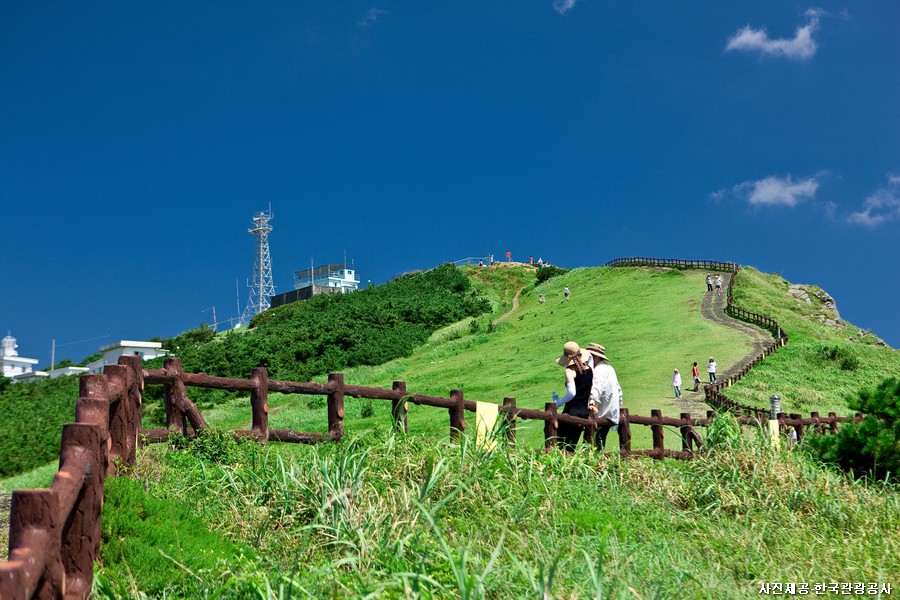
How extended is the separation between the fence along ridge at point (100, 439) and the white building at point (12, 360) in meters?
104

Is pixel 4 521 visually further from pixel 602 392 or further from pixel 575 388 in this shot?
pixel 602 392

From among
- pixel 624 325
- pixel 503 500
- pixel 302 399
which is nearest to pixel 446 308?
pixel 624 325

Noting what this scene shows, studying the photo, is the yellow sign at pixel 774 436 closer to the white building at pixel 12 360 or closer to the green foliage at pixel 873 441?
the green foliage at pixel 873 441

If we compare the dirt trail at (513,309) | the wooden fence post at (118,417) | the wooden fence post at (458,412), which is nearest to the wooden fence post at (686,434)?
the wooden fence post at (458,412)

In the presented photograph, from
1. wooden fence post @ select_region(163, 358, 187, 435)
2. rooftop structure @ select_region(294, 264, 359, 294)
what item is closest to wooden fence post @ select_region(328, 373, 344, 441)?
wooden fence post @ select_region(163, 358, 187, 435)

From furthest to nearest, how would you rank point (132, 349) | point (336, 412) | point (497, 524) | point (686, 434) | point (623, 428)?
point (132, 349) < point (686, 434) < point (623, 428) < point (336, 412) < point (497, 524)

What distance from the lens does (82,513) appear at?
13.1 ft

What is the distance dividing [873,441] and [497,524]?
5.76m

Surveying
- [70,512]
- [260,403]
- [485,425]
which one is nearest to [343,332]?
[260,403]

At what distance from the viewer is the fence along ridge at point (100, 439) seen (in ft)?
9.90

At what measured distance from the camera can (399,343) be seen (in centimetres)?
4809

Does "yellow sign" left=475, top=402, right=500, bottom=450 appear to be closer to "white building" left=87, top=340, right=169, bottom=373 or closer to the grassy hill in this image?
the grassy hill

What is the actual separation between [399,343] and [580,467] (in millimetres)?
40370

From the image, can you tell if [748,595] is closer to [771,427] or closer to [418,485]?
[418,485]
